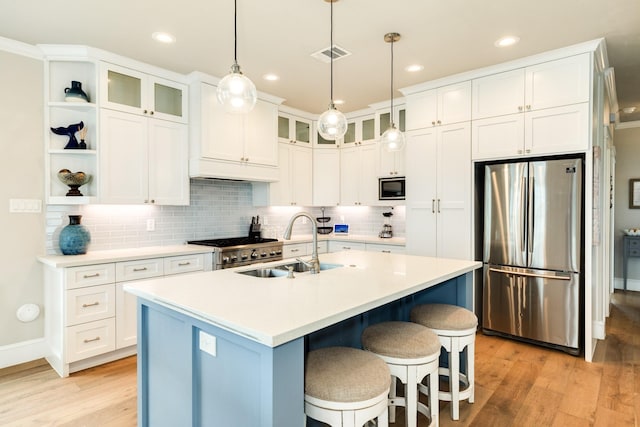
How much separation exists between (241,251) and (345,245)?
1594mm

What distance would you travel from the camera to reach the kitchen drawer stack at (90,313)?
111 inches

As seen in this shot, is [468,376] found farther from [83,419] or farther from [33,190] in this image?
[33,190]

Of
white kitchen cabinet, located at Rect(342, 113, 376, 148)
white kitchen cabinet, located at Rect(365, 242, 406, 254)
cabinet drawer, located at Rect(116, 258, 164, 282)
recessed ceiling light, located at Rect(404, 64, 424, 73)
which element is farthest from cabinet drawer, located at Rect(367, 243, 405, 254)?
cabinet drawer, located at Rect(116, 258, 164, 282)

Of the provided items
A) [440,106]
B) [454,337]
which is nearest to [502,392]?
[454,337]

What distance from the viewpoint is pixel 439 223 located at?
3889 millimetres

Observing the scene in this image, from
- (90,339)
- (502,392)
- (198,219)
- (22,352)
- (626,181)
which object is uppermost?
(626,181)

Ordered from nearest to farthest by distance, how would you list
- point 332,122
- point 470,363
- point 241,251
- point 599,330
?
point 470,363, point 332,122, point 599,330, point 241,251

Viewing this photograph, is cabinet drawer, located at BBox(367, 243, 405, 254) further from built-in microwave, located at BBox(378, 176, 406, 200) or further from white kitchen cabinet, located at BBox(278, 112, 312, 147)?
white kitchen cabinet, located at BBox(278, 112, 312, 147)

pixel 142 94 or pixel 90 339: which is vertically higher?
pixel 142 94

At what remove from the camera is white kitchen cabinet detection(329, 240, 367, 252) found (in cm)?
476

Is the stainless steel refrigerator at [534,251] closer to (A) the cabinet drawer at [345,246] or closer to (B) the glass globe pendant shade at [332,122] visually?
(A) the cabinet drawer at [345,246]

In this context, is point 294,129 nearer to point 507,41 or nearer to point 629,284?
point 507,41

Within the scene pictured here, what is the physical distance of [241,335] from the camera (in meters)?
1.28

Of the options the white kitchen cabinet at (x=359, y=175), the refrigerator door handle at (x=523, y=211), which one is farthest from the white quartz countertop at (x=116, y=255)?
the refrigerator door handle at (x=523, y=211)
